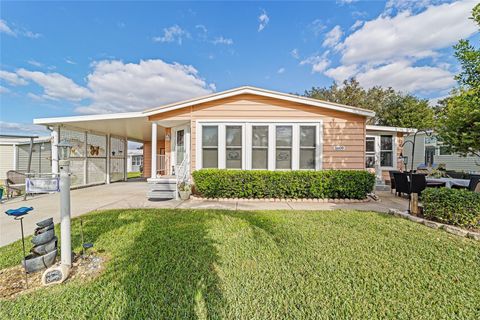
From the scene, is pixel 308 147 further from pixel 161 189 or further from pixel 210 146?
pixel 161 189

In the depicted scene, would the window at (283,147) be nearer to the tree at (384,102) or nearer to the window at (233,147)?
the window at (233,147)

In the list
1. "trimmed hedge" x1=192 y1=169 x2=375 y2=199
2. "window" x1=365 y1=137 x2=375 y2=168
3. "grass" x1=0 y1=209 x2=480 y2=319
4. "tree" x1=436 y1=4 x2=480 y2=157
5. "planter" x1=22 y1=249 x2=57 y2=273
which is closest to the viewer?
"grass" x1=0 y1=209 x2=480 y2=319

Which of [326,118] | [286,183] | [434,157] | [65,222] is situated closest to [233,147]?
[286,183]

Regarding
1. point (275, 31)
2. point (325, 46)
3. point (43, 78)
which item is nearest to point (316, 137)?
point (275, 31)

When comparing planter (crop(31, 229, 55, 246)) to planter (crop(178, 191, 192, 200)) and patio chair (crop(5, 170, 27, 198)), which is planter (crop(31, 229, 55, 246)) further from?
patio chair (crop(5, 170, 27, 198))

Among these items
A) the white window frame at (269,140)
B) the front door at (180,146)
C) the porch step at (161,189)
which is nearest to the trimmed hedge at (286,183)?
the white window frame at (269,140)

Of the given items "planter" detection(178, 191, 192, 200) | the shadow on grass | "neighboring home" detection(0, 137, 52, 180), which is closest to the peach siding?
"planter" detection(178, 191, 192, 200)

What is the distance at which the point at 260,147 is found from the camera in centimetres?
744

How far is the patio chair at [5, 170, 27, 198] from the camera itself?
725cm

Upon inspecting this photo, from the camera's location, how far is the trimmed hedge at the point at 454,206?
380cm

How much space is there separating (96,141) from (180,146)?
5555 mm

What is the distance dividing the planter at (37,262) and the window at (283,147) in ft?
20.1

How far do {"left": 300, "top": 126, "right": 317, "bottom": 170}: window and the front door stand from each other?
4.21 m

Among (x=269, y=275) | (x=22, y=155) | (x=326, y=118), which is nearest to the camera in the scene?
(x=269, y=275)
